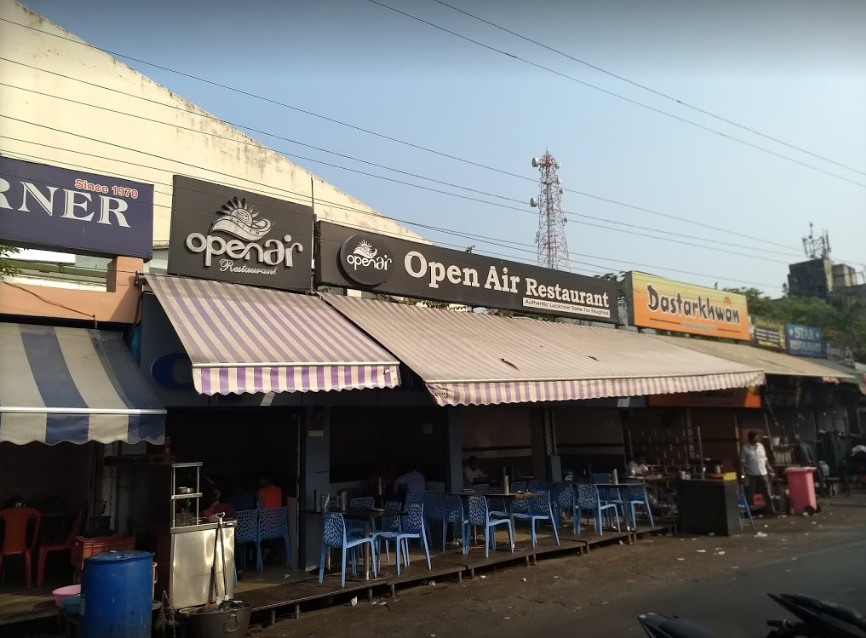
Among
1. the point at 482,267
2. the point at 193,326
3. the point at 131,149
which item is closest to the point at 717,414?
the point at 482,267

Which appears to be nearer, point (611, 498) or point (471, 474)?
point (611, 498)

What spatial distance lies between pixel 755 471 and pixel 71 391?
42.4 feet

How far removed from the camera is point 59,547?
7.89m

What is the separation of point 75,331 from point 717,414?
15.6m

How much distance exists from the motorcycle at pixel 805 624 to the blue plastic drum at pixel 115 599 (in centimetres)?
439

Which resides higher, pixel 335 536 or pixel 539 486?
pixel 539 486

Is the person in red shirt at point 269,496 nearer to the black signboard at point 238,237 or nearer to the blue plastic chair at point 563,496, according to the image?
the black signboard at point 238,237

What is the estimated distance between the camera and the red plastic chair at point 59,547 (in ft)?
25.6

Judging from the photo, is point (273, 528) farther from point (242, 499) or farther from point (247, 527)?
point (242, 499)

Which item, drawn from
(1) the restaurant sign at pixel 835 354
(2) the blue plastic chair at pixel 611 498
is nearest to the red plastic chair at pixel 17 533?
(2) the blue plastic chair at pixel 611 498

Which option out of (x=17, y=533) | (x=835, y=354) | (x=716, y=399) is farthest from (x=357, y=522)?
(x=835, y=354)

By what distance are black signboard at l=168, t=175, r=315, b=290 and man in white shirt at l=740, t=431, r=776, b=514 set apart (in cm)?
1003

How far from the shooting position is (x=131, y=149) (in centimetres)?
1852

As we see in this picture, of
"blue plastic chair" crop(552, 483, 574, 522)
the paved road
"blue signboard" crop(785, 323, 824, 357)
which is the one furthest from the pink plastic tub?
"blue signboard" crop(785, 323, 824, 357)
